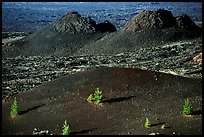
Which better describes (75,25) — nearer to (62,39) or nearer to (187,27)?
(62,39)

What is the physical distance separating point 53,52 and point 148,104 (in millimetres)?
31245

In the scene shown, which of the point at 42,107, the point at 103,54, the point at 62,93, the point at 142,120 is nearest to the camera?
the point at 142,120

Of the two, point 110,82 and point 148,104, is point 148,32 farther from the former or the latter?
point 148,104

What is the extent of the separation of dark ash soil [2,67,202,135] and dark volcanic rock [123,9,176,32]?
77.8 feet

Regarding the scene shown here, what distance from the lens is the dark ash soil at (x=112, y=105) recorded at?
1627 cm

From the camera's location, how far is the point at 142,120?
16859 mm

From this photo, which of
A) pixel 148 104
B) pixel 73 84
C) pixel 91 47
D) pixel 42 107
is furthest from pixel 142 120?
pixel 91 47

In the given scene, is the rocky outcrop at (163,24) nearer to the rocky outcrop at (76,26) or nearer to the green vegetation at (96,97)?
the rocky outcrop at (76,26)

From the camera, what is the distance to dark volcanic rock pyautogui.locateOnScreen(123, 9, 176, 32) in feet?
159

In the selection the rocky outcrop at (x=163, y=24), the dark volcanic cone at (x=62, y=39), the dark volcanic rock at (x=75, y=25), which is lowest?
the dark volcanic cone at (x=62, y=39)

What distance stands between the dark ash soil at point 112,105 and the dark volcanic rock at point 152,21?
77.8 ft

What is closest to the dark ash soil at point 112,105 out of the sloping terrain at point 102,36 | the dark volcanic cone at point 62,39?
the sloping terrain at point 102,36

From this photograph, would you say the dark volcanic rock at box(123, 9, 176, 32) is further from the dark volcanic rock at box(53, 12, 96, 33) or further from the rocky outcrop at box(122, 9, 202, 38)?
the dark volcanic rock at box(53, 12, 96, 33)

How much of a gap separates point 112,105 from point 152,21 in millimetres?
31027
